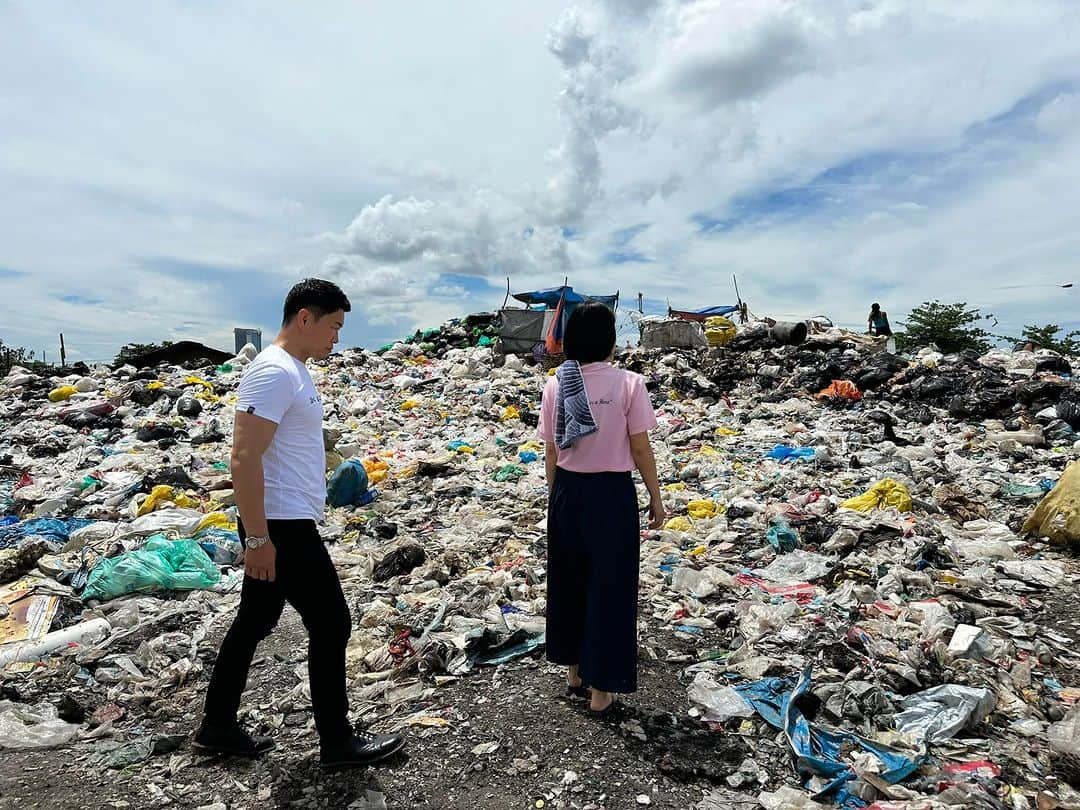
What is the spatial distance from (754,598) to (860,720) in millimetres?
1240

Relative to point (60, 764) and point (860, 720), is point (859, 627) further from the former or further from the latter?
point (60, 764)

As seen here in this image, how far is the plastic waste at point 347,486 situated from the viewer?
6504 millimetres

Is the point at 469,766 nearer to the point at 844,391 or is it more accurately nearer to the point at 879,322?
the point at 844,391

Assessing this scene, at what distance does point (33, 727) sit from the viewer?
8.72 feet

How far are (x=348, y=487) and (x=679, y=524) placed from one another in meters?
3.12

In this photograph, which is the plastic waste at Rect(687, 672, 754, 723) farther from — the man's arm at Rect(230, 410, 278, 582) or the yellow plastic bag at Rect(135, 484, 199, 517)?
the yellow plastic bag at Rect(135, 484, 199, 517)

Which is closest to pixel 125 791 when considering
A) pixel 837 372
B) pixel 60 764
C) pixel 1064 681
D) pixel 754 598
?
pixel 60 764

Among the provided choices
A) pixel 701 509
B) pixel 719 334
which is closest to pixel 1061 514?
pixel 701 509

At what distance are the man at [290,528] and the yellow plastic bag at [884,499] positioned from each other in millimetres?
4334

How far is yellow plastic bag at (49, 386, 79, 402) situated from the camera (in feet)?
39.3

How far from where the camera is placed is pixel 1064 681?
2945 millimetres

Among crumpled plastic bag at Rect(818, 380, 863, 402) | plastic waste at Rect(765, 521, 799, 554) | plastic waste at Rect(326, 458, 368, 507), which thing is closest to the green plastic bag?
plastic waste at Rect(326, 458, 368, 507)

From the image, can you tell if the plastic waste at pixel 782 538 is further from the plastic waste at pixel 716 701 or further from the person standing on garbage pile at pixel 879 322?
the person standing on garbage pile at pixel 879 322

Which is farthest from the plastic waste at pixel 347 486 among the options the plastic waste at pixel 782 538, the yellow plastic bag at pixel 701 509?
the plastic waste at pixel 782 538
